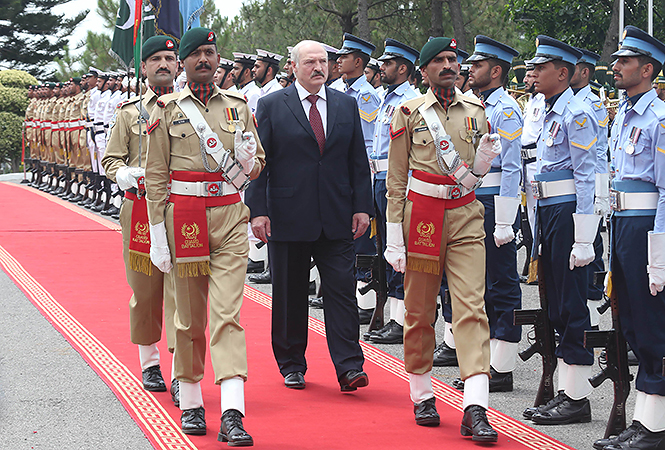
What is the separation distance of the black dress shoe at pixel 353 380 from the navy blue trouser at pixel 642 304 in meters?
1.73

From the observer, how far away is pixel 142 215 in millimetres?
5809

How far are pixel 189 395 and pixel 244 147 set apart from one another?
4.43 ft

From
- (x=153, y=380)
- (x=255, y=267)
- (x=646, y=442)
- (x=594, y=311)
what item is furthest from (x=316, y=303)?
(x=646, y=442)

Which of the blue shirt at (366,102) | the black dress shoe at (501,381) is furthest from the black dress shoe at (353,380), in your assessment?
the blue shirt at (366,102)

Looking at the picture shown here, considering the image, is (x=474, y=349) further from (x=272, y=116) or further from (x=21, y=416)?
(x=21, y=416)

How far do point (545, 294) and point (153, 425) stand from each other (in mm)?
2365

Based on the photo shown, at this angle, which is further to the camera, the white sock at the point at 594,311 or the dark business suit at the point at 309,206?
the white sock at the point at 594,311

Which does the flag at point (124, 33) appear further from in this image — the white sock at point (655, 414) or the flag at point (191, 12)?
the white sock at point (655, 414)

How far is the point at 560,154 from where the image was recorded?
5430mm

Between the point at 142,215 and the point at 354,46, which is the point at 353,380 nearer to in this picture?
the point at 142,215

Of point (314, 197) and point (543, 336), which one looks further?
point (314, 197)

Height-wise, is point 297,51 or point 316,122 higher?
point 297,51

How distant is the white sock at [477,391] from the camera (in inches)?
193

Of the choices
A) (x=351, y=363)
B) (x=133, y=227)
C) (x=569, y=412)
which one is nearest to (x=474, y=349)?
(x=569, y=412)
